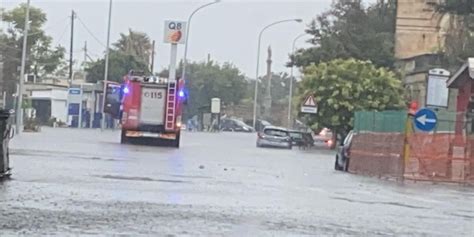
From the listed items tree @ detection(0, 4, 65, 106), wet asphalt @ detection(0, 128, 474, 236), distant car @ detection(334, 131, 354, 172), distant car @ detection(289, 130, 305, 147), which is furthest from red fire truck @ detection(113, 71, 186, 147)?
tree @ detection(0, 4, 65, 106)

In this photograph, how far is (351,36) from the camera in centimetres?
7719

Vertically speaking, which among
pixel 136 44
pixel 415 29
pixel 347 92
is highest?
pixel 136 44

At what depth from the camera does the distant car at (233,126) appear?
4552 inches

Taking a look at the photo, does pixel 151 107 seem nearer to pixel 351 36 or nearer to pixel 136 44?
pixel 351 36

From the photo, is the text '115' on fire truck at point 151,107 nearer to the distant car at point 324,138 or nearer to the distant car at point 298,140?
the distant car at point 298,140

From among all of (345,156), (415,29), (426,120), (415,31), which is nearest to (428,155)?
(426,120)

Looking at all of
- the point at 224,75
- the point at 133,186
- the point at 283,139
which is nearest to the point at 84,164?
the point at 133,186

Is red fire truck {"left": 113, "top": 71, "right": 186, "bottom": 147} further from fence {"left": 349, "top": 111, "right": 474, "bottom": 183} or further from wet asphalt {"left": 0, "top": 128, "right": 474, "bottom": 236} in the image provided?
wet asphalt {"left": 0, "top": 128, "right": 474, "bottom": 236}

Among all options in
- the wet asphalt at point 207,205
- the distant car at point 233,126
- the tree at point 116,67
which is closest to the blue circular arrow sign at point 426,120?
the wet asphalt at point 207,205

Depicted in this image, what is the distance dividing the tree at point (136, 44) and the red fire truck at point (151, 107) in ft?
316

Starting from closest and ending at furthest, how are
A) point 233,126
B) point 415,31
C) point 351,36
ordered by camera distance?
point 351,36, point 415,31, point 233,126

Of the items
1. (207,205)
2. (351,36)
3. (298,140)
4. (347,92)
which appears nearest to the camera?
(207,205)

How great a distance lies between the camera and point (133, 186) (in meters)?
17.0

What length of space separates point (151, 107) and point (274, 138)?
61.5 ft
